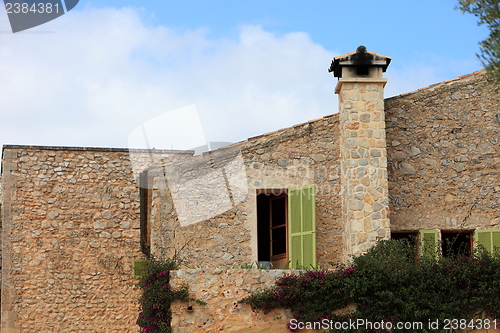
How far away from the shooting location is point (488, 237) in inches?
436

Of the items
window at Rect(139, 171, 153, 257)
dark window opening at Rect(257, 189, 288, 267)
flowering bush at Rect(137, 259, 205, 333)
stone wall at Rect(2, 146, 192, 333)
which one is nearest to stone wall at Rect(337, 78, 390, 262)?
dark window opening at Rect(257, 189, 288, 267)

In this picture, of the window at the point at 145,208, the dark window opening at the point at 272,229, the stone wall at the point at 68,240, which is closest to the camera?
the dark window opening at the point at 272,229

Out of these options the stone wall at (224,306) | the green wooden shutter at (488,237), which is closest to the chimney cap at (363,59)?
the green wooden shutter at (488,237)

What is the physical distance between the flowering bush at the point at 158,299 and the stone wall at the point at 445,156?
13.4 feet

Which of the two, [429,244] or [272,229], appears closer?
[429,244]

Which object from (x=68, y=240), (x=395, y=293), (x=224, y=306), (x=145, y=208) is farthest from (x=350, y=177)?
(x=68, y=240)

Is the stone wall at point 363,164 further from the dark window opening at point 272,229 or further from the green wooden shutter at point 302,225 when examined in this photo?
the dark window opening at point 272,229

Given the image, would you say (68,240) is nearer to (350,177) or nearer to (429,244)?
(350,177)

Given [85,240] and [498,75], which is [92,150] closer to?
[85,240]

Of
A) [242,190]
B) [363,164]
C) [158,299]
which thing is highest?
[363,164]

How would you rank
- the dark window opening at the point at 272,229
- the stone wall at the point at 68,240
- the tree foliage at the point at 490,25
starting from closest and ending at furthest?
the tree foliage at the point at 490,25 → the dark window opening at the point at 272,229 → the stone wall at the point at 68,240

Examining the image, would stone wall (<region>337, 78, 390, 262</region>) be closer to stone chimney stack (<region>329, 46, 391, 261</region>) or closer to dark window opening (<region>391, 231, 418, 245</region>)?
stone chimney stack (<region>329, 46, 391, 261</region>)

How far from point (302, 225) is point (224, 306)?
2230mm

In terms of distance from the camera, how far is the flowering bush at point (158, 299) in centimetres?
942
